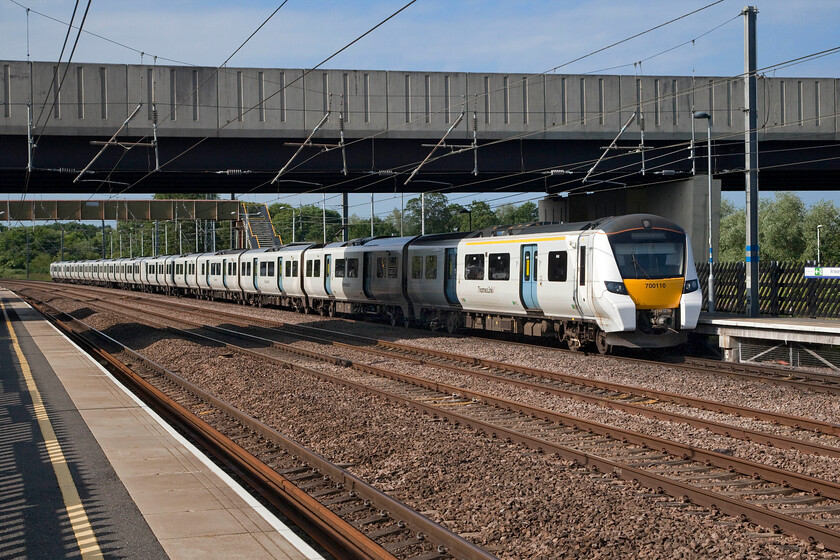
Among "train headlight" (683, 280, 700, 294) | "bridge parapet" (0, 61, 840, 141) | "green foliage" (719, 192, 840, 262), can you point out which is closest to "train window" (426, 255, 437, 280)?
"bridge parapet" (0, 61, 840, 141)

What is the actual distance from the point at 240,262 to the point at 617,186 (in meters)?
20.2

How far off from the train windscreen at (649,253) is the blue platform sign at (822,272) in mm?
4977

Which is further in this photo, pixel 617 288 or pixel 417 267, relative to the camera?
pixel 417 267

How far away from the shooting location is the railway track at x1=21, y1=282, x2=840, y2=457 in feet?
33.3

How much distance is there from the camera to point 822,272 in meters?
21.0

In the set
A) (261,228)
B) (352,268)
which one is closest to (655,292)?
(352,268)

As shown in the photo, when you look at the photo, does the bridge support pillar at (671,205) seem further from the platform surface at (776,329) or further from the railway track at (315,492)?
the railway track at (315,492)

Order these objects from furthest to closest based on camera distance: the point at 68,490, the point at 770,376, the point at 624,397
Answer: the point at 770,376 < the point at 624,397 < the point at 68,490

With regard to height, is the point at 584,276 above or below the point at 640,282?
above

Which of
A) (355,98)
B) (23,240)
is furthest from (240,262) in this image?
(23,240)

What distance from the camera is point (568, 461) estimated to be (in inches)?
361

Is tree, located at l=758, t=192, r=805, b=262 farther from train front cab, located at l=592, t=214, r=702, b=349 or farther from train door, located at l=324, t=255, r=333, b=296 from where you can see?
train front cab, located at l=592, t=214, r=702, b=349

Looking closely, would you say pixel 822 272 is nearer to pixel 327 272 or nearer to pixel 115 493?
pixel 327 272

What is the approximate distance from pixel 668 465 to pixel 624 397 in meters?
4.52
